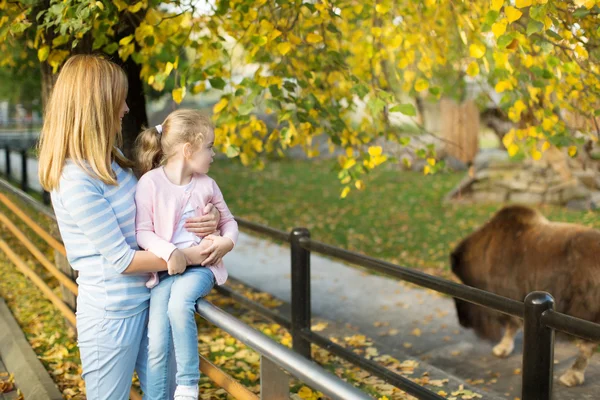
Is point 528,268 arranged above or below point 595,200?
above

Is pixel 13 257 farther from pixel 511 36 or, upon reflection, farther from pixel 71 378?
pixel 511 36

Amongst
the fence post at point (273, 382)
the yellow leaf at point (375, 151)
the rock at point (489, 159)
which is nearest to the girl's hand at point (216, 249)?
the fence post at point (273, 382)

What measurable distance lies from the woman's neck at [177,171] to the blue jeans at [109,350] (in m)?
0.52

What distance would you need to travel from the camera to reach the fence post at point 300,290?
206 inches

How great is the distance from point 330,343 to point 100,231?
2.84 meters

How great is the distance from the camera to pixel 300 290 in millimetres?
5289

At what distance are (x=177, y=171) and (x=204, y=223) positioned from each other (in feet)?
0.74

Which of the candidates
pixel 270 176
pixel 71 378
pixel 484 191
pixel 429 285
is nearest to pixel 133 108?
pixel 71 378

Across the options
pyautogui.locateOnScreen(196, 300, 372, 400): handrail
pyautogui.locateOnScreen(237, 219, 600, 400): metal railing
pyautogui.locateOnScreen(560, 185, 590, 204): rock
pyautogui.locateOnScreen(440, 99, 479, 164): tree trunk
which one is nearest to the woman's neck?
pyautogui.locateOnScreen(196, 300, 372, 400): handrail

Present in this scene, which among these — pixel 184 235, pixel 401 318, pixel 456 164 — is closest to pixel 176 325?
pixel 184 235

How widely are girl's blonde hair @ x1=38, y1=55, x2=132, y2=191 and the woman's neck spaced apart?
24 centimetres

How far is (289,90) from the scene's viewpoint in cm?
460

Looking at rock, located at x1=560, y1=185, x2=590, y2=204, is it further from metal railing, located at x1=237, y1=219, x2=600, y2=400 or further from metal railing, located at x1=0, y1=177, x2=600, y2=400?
metal railing, located at x1=237, y1=219, x2=600, y2=400

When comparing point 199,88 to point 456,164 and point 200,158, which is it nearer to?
point 200,158
